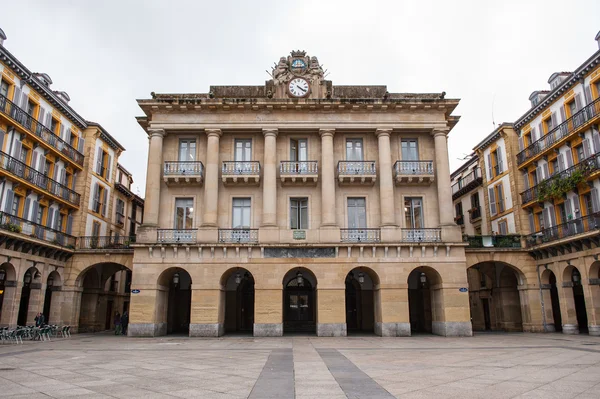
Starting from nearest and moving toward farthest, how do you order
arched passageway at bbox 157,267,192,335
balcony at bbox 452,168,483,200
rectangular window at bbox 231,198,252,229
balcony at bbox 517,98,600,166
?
balcony at bbox 517,98,600,166, arched passageway at bbox 157,267,192,335, rectangular window at bbox 231,198,252,229, balcony at bbox 452,168,483,200

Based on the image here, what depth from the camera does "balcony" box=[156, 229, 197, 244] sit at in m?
27.9

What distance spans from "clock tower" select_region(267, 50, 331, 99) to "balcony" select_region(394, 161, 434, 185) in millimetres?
7082

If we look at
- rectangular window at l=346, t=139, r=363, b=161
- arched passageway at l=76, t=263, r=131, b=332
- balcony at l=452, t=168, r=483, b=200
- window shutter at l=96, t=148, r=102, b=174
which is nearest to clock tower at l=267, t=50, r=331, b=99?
rectangular window at l=346, t=139, r=363, b=161

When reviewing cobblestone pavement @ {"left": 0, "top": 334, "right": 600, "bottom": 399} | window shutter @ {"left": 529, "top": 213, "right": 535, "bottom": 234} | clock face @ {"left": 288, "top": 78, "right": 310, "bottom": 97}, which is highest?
clock face @ {"left": 288, "top": 78, "right": 310, "bottom": 97}

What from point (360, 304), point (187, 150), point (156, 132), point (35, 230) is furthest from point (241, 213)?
point (35, 230)

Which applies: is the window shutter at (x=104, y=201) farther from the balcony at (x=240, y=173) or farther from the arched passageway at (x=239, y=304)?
the balcony at (x=240, y=173)

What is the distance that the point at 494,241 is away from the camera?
30.3 m

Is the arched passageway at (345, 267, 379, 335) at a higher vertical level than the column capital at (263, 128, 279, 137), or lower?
lower

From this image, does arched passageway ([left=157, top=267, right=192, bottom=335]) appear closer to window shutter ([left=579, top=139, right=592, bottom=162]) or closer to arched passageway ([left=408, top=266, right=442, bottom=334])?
arched passageway ([left=408, top=266, right=442, bottom=334])

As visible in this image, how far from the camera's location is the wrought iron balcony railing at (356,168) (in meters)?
29.0

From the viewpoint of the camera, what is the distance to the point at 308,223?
29.0m

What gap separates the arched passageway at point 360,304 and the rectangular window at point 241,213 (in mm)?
8128

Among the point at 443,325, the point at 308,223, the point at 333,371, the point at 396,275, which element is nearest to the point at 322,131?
the point at 308,223

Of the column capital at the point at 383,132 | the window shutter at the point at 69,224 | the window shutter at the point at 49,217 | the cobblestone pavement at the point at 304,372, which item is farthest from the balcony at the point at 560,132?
the window shutter at the point at 49,217
